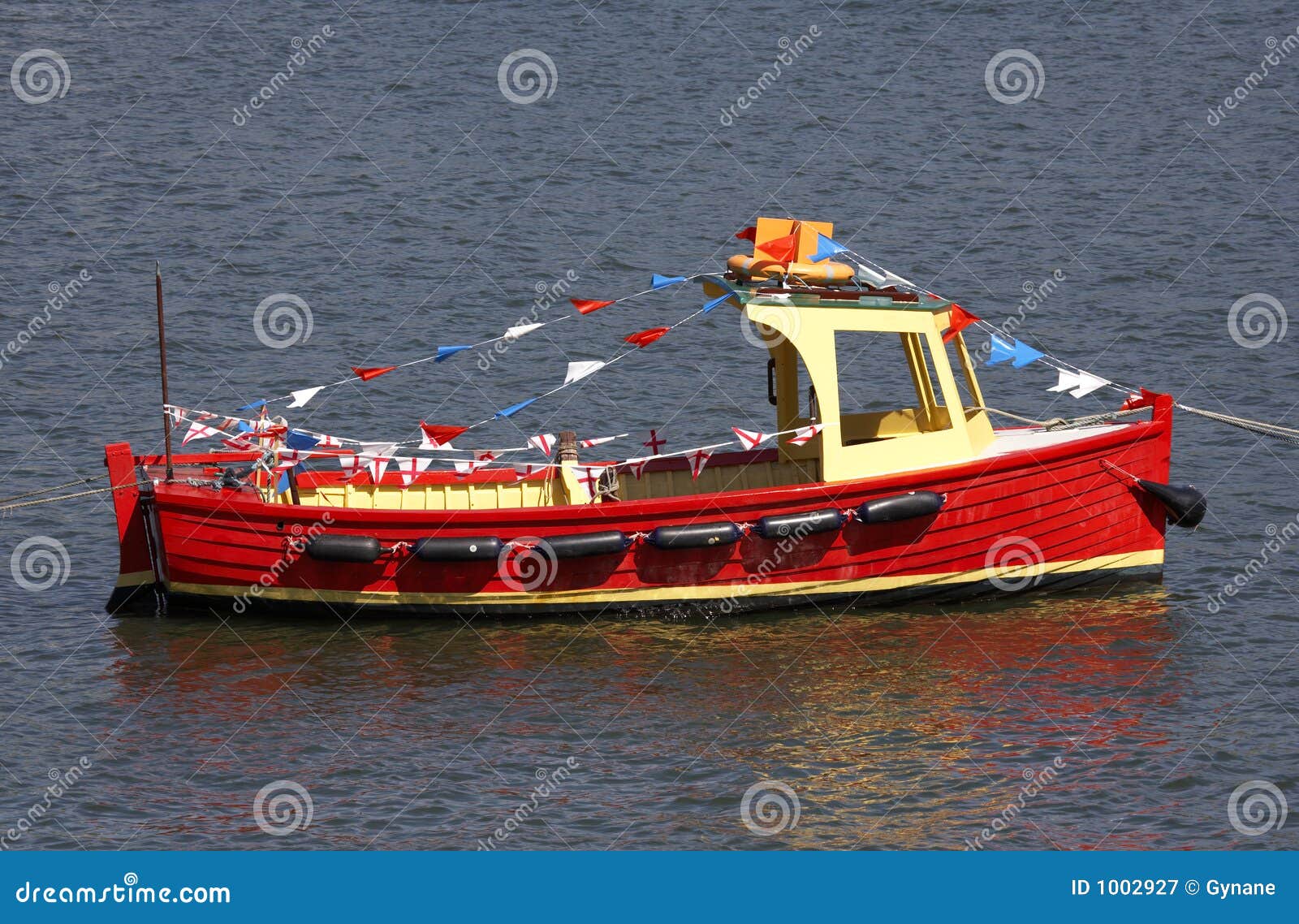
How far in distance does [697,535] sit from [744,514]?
476 mm

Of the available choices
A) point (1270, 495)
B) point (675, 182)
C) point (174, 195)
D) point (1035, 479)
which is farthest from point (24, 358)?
point (1270, 495)

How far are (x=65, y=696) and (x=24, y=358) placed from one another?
10117 millimetres

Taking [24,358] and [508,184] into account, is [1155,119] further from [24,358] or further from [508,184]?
[24,358]

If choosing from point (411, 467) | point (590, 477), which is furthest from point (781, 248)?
point (411, 467)

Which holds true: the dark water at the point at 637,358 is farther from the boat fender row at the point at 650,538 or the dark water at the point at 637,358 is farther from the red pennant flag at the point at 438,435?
the red pennant flag at the point at 438,435

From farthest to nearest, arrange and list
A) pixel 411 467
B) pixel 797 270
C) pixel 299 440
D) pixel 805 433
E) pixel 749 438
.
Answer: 1. pixel 411 467
2. pixel 797 270
3. pixel 299 440
4. pixel 805 433
5. pixel 749 438

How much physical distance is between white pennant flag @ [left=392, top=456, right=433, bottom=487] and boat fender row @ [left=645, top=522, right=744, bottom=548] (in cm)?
237

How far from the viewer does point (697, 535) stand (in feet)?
60.7

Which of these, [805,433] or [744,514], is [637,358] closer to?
[805,433]

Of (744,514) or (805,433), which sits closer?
(744,514)

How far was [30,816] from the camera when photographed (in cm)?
1537

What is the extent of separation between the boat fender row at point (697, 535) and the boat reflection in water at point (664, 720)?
0.87m

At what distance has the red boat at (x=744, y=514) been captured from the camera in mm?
18516

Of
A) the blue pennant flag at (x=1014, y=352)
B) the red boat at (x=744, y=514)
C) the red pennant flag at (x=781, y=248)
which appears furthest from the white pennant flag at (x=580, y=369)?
the blue pennant flag at (x=1014, y=352)
